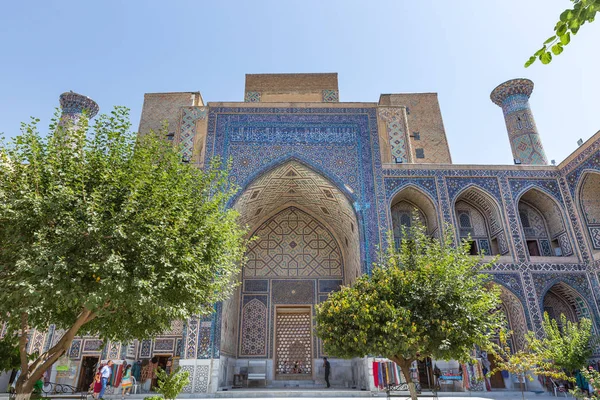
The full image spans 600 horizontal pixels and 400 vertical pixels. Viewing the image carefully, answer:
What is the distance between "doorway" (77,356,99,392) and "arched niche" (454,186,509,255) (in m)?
10.8

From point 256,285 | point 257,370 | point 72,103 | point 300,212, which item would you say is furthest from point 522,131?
point 72,103

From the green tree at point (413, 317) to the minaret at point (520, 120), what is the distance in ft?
36.1

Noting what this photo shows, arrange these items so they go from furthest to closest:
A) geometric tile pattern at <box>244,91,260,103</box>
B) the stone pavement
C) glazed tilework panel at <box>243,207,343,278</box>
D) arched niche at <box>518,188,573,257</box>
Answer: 1. geometric tile pattern at <box>244,91,260,103</box>
2. glazed tilework panel at <box>243,207,343,278</box>
3. arched niche at <box>518,188,573,257</box>
4. the stone pavement

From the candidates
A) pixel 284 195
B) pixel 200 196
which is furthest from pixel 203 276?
pixel 284 195

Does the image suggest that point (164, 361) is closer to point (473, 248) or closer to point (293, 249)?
point (293, 249)

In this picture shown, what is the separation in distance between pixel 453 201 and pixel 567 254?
11.0 feet

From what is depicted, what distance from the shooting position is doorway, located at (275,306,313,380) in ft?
41.5

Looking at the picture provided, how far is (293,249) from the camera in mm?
13836

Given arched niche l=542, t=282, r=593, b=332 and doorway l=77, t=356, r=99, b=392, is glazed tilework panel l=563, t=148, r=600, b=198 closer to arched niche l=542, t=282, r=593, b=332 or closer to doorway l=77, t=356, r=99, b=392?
arched niche l=542, t=282, r=593, b=332

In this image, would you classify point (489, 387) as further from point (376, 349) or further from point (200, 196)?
point (200, 196)

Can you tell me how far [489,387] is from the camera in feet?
32.4

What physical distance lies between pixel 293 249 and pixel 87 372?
22.8 feet

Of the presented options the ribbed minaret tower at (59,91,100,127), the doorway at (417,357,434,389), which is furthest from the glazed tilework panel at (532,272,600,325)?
the ribbed minaret tower at (59,91,100,127)

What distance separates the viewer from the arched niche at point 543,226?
445 inches
